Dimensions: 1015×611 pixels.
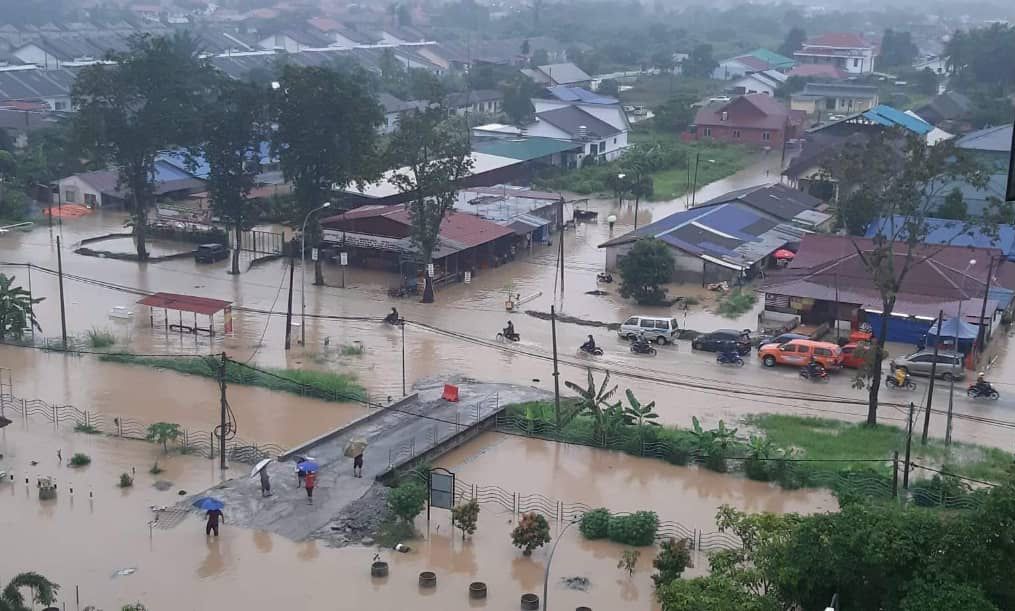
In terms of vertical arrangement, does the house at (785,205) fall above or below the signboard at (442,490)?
above

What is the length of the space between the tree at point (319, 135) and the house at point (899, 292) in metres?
10.4

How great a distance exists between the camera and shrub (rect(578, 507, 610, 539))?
15.7m

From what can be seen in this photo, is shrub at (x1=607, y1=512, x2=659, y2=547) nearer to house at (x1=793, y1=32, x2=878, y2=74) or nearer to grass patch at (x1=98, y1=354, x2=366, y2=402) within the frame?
grass patch at (x1=98, y1=354, x2=366, y2=402)

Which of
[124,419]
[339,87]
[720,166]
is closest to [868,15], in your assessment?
[720,166]

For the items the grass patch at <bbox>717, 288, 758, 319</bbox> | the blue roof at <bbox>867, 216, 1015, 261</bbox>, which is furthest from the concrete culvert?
the blue roof at <bbox>867, 216, 1015, 261</bbox>

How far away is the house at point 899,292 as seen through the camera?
24.3 m

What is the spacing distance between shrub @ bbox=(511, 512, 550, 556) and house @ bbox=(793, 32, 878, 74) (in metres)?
70.1

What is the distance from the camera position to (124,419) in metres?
20.2

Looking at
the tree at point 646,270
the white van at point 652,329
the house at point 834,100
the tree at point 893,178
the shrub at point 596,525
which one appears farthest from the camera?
the house at point 834,100

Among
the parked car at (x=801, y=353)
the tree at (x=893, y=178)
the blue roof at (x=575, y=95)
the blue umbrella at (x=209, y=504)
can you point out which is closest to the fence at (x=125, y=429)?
the blue umbrella at (x=209, y=504)

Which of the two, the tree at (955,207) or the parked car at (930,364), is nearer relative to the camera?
the parked car at (930,364)

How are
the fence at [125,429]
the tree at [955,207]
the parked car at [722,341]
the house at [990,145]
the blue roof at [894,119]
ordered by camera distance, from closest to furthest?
the fence at [125,429], the parked car at [722,341], the tree at [955,207], the house at [990,145], the blue roof at [894,119]

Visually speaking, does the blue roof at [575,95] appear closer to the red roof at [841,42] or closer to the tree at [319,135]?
the tree at [319,135]

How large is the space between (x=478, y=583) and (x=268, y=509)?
344 centimetres
